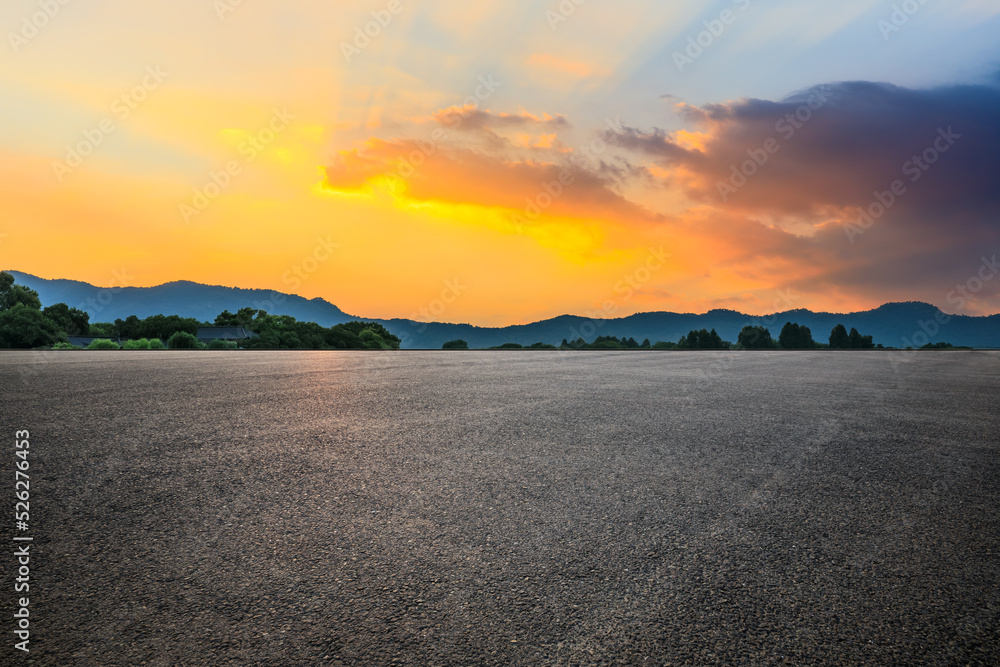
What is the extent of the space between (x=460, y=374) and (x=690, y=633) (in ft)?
39.7

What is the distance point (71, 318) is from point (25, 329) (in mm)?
21576

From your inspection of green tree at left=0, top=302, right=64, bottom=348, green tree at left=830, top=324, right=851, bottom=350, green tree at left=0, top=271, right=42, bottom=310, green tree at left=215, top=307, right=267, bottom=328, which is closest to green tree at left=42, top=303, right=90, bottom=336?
green tree at left=0, top=271, right=42, bottom=310

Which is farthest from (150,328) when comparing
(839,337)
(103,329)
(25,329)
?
(839,337)

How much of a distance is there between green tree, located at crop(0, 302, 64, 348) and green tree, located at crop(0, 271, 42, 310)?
1890cm

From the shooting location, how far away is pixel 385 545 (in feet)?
9.87

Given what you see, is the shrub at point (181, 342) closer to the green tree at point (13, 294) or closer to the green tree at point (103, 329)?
the green tree at point (103, 329)

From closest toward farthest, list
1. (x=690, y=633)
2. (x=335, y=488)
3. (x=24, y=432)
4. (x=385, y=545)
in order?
1. (x=690, y=633)
2. (x=385, y=545)
3. (x=335, y=488)
4. (x=24, y=432)

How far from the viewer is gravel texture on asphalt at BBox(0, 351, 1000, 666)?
83.9 inches

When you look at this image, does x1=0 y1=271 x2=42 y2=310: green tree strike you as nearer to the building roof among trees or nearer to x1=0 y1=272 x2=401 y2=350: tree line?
x1=0 y1=272 x2=401 y2=350: tree line

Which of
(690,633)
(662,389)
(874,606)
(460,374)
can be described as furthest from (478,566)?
(460,374)

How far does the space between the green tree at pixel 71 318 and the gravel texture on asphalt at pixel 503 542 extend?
60346mm

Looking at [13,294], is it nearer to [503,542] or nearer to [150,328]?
[150,328]

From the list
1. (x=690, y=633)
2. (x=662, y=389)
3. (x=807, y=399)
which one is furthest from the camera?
(x=662, y=389)

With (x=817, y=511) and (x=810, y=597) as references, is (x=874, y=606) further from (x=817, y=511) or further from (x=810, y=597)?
(x=817, y=511)
